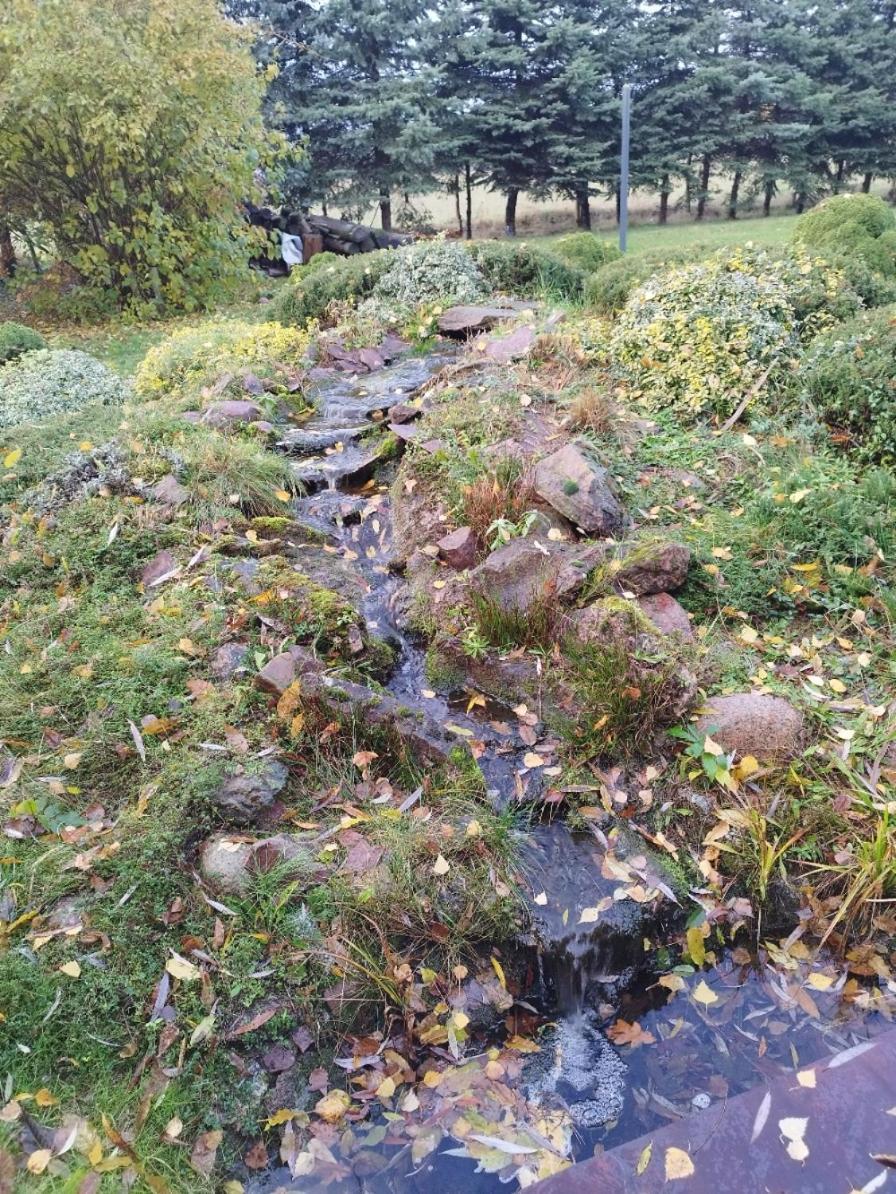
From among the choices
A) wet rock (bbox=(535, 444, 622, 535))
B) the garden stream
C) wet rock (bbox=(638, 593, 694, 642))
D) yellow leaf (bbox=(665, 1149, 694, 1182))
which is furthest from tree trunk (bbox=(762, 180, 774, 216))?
yellow leaf (bbox=(665, 1149, 694, 1182))

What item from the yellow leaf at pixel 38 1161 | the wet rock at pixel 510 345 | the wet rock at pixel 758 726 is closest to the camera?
the yellow leaf at pixel 38 1161

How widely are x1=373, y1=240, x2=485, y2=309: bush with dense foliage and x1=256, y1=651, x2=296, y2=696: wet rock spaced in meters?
4.72

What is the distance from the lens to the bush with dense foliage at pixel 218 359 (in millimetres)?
6098

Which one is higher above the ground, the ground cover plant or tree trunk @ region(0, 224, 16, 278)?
tree trunk @ region(0, 224, 16, 278)

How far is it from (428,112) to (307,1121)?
785 inches

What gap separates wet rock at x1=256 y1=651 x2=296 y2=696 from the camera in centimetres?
323

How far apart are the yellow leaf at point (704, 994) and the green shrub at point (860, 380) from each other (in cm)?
290

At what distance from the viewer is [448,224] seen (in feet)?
71.9

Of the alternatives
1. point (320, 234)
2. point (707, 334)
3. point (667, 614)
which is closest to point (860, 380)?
point (707, 334)

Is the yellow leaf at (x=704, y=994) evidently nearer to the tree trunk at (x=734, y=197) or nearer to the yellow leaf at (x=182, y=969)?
the yellow leaf at (x=182, y=969)

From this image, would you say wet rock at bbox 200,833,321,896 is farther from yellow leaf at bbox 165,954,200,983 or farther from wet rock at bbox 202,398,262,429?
wet rock at bbox 202,398,262,429

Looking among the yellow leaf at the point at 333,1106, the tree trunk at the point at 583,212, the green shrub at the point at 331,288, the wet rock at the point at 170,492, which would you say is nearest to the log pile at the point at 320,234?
the tree trunk at the point at 583,212

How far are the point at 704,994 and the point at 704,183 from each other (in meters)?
24.6

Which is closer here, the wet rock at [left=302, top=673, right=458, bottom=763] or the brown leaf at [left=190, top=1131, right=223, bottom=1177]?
the brown leaf at [left=190, top=1131, right=223, bottom=1177]
